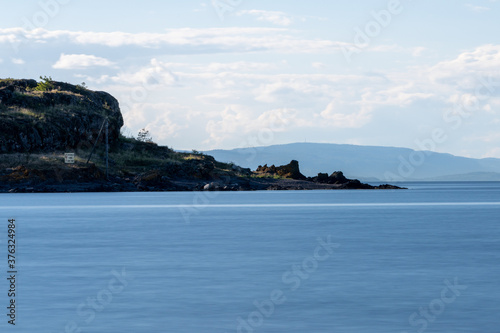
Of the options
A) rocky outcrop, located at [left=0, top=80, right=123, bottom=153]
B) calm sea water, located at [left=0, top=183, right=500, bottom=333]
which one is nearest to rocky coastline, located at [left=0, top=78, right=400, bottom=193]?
rocky outcrop, located at [left=0, top=80, right=123, bottom=153]

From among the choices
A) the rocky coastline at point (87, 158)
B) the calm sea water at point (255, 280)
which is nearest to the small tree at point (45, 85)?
the rocky coastline at point (87, 158)

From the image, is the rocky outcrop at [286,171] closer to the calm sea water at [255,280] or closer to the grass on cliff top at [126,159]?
the grass on cliff top at [126,159]

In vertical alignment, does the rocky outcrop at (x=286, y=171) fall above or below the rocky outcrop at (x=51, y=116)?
below

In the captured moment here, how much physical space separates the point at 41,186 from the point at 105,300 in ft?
319

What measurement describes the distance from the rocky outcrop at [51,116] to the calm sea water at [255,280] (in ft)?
272

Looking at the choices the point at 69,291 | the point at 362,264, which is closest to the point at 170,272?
the point at 69,291

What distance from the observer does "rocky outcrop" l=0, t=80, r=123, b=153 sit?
12339 centimetres

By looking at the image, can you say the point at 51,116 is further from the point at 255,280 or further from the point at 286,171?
the point at 255,280

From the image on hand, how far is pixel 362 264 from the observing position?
27469 millimetres

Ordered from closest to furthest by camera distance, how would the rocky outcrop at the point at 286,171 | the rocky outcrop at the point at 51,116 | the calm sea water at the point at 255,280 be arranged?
1. the calm sea water at the point at 255,280
2. the rocky outcrop at the point at 51,116
3. the rocky outcrop at the point at 286,171

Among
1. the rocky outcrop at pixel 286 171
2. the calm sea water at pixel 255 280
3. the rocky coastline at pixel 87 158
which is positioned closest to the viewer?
the calm sea water at pixel 255 280

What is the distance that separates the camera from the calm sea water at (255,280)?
16672mm

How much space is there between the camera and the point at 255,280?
23.2 m

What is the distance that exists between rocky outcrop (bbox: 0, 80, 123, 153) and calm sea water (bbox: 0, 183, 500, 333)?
82914 millimetres
